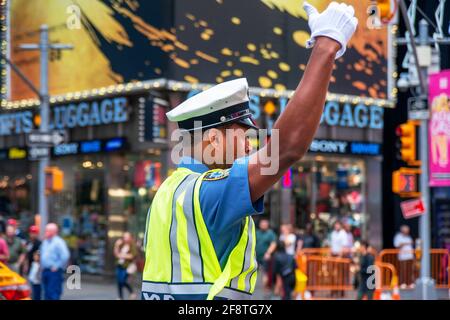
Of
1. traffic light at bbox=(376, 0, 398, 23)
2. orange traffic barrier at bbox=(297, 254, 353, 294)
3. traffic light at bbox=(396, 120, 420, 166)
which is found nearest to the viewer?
traffic light at bbox=(376, 0, 398, 23)

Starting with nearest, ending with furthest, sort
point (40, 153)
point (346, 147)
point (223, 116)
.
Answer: point (223, 116), point (40, 153), point (346, 147)

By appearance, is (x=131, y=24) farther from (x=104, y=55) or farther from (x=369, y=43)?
(x=369, y=43)

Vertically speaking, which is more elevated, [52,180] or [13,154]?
[13,154]

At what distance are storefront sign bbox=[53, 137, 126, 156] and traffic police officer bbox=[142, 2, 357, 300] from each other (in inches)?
937

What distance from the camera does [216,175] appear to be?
2928 millimetres

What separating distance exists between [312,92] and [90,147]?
25.9 metres

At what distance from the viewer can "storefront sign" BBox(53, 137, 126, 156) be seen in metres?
26.9

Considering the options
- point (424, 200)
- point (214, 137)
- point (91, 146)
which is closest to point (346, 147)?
point (91, 146)

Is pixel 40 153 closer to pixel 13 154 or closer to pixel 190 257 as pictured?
pixel 13 154

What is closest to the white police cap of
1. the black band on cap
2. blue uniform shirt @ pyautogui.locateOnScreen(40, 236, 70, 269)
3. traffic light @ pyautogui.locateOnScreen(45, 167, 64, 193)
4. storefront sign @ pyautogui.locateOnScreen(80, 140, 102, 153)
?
the black band on cap

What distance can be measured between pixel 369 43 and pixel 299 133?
837 inches

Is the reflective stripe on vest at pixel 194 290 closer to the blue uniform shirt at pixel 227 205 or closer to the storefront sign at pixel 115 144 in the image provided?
the blue uniform shirt at pixel 227 205

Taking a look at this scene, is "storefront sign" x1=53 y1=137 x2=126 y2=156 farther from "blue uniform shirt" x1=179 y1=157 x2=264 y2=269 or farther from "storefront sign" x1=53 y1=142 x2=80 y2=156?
"blue uniform shirt" x1=179 y1=157 x2=264 y2=269

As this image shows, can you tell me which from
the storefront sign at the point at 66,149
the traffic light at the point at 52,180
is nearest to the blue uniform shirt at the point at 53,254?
the traffic light at the point at 52,180
